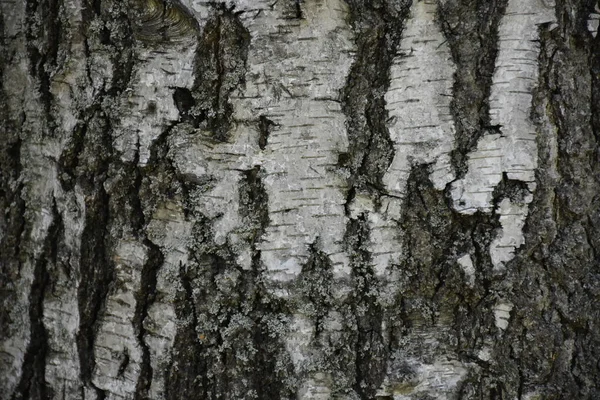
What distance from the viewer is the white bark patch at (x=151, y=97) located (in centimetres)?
125

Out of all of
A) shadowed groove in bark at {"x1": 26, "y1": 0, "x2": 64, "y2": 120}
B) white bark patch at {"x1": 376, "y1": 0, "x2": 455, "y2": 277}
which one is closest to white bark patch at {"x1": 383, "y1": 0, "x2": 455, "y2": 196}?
white bark patch at {"x1": 376, "y1": 0, "x2": 455, "y2": 277}

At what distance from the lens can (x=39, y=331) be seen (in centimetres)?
145

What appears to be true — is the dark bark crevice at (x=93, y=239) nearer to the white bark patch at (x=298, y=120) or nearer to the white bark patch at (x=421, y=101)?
the white bark patch at (x=298, y=120)

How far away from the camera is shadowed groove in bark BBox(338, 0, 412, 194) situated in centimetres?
123

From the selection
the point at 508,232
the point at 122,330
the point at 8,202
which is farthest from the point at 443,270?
the point at 8,202

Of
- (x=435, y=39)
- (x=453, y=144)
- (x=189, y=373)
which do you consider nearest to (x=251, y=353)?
(x=189, y=373)

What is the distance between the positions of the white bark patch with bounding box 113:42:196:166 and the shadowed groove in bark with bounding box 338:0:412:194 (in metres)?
0.34

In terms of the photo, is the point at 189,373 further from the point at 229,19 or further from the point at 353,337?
the point at 229,19

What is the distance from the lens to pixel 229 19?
1230 millimetres

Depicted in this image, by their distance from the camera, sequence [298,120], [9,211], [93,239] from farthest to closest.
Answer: [9,211]
[93,239]
[298,120]

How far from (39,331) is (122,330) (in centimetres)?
27

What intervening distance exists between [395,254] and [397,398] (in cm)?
30

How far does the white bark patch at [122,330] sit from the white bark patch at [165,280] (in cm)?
4

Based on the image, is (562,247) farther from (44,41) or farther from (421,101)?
(44,41)
